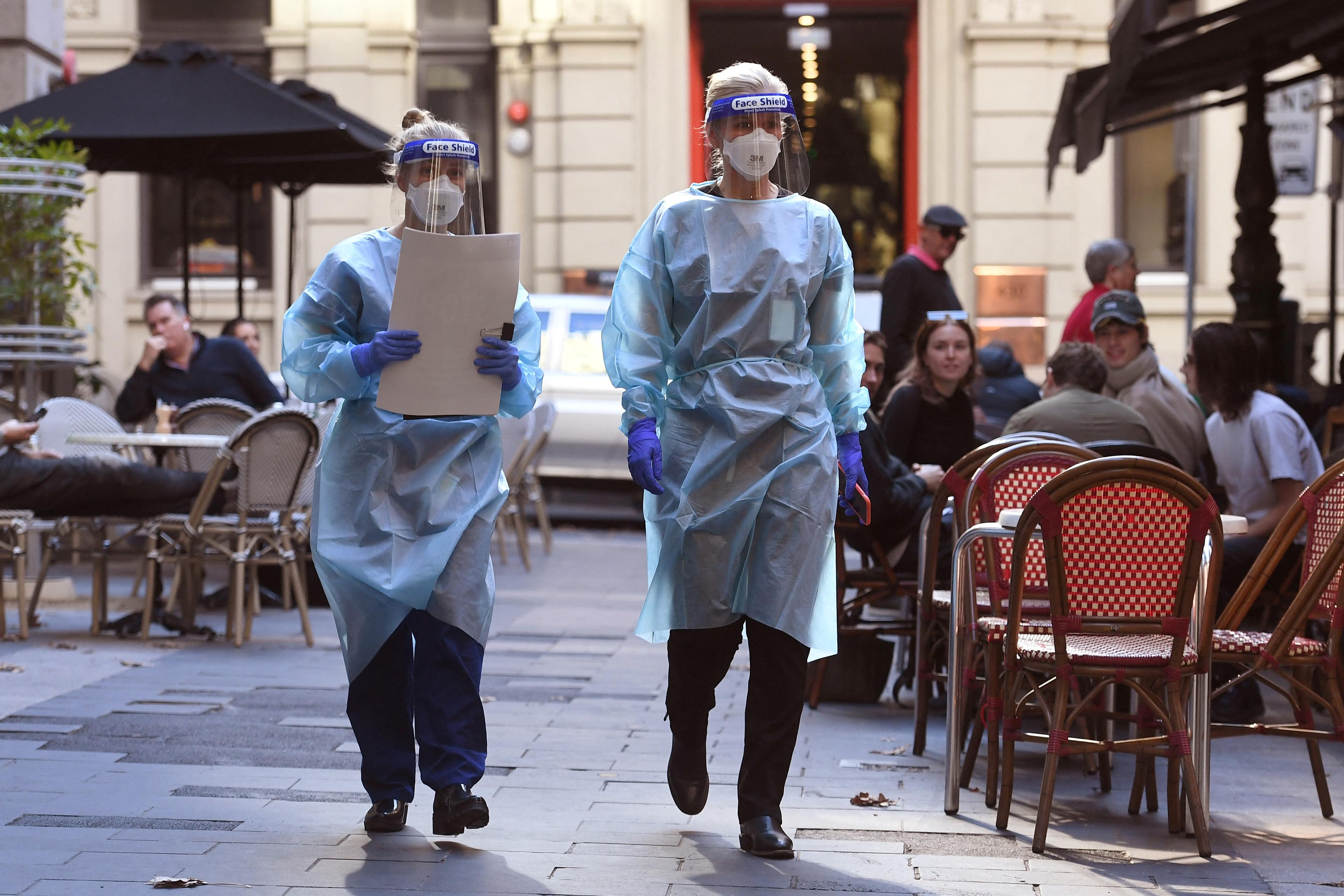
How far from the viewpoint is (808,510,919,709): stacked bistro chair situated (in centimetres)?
646

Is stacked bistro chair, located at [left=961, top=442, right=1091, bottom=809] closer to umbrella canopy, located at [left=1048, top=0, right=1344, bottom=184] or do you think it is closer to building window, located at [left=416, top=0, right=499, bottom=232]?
umbrella canopy, located at [left=1048, top=0, right=1344, bottom=184]

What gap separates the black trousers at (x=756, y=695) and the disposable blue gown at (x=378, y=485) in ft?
1.79

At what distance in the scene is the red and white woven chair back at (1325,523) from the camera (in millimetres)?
4898

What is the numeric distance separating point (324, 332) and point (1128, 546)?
219 centimetres

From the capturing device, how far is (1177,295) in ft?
52.5

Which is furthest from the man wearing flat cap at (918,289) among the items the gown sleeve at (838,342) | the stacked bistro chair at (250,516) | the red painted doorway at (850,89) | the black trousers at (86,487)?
the red painted doorway at (850,89)

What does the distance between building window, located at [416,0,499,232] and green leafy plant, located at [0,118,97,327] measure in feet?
27.3

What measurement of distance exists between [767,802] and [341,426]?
4.86 feet

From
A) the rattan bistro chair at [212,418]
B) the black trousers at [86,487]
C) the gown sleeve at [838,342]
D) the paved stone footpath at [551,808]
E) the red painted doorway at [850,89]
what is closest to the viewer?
the paved stone footpath at [551,808]

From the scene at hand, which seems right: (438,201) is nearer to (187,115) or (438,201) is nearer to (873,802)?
(873,802)

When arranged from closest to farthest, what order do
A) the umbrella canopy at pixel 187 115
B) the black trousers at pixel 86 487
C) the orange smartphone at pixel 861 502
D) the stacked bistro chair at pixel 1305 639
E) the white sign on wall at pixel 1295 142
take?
the orange smartphone at pixel 861 502 < the stacked bistro chair at pixel 1305 639 < the black trousers at pixel 86 487 < the umbrella canopy at pixel 187 115 < the white sign on wall at pixel 1295 142

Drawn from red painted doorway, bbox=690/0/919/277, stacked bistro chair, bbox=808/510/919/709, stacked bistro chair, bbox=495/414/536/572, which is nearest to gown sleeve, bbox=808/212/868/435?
stacked bistro chair, bbox=808/510/919/709

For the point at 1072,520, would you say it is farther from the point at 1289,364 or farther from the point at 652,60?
the point at 652,60

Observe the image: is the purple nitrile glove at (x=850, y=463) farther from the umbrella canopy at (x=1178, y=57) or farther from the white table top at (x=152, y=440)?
the white table top at (x=152, y=440)
